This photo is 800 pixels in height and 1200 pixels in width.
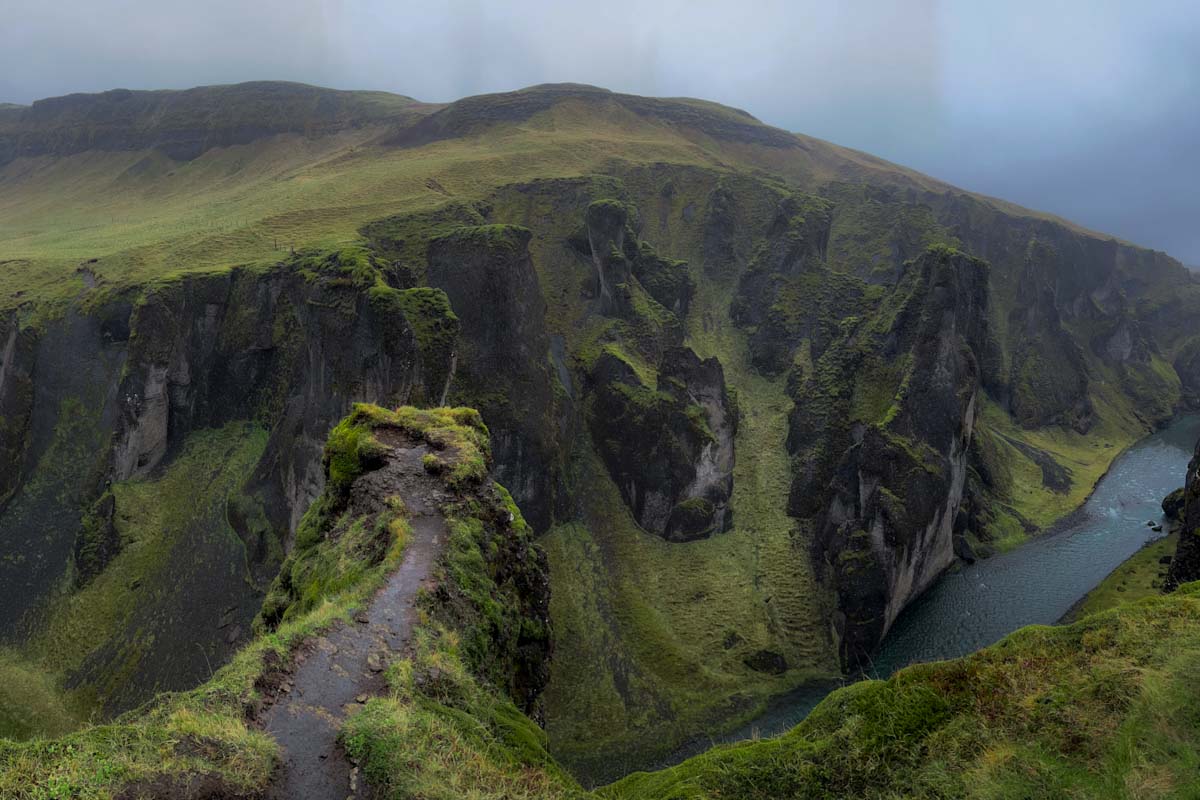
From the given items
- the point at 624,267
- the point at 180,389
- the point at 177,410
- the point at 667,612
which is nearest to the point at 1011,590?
the point at 667,612

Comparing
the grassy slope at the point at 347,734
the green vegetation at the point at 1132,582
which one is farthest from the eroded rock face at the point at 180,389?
the green vegetation at the point at 1132,582

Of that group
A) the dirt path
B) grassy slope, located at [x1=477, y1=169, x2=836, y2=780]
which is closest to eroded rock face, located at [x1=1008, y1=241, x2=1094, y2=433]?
grassy slope, located at [x1=477, y1=169, x2=836, y2=780]

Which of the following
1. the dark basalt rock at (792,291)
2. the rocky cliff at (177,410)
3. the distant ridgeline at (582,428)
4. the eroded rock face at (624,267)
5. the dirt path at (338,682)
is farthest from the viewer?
the dark basalt rock at (792,291)

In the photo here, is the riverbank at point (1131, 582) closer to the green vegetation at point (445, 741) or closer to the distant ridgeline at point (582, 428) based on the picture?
the distant ridgeline at point (582, 428)

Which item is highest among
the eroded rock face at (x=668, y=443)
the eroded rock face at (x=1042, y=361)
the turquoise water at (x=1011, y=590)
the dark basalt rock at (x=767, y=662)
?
the eroded rock face at (x=1042, y=361)

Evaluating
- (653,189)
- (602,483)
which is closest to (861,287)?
(653,189)

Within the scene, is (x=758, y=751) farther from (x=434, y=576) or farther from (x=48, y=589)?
(x=48, y=589)

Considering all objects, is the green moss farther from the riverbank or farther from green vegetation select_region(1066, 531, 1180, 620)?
green vegetation select_region(1066, 531, 1180, 620)
